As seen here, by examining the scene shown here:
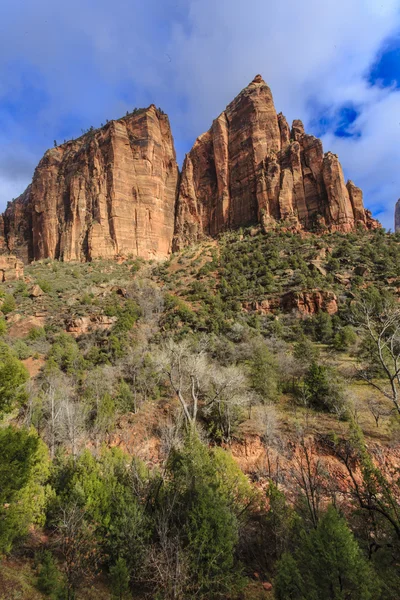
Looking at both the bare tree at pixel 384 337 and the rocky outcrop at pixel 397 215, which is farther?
the rocky outcrop at pixel 397 215

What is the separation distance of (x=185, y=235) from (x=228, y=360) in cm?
4685

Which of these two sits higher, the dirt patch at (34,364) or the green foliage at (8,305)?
the green foliage at (8,305)

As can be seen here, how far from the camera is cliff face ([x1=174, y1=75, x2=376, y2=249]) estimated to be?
5362 cm

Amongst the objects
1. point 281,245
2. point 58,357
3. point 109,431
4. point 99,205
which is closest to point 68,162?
point 99,205

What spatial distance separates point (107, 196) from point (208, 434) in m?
57.6

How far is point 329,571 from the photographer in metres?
6.95

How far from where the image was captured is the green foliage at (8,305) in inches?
1394

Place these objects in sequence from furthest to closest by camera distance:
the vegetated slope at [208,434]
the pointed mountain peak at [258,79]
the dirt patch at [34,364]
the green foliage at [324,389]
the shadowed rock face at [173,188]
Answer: the pointed mountain peak at [258,79] → the shadowed rock face at [173,188] → the dirt patch at [34,364] → the green foliage at [324,389] → the vegetated slope at [208,434]

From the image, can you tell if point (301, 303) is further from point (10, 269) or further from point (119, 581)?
point (10, 269)

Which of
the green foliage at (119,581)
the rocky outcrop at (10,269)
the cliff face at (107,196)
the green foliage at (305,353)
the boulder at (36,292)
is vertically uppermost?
the cliff face at (107,196)

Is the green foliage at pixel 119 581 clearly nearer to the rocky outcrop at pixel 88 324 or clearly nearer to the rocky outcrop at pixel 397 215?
the rocky outcrop at pixel 88 324

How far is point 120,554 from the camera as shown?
9.87 metres

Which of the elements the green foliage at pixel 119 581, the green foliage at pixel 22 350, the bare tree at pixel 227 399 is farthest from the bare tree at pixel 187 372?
the green foliage at pixel 22 350

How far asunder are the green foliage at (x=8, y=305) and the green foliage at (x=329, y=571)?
38.9 meters
